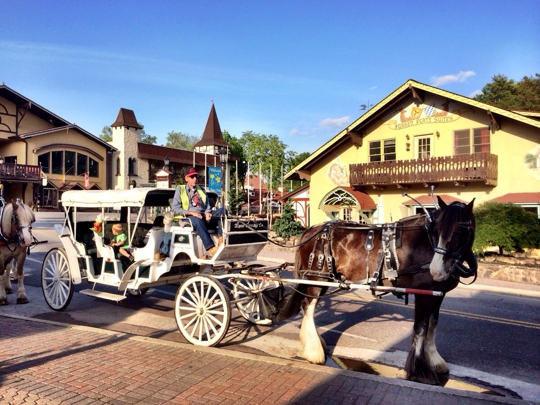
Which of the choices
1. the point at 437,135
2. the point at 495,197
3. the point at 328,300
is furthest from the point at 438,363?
the point at 437,135

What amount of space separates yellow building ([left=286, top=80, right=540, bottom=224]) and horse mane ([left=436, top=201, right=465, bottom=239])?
1668 cm

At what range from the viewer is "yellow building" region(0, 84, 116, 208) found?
3741 centimetres

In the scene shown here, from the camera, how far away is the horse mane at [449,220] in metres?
5.11

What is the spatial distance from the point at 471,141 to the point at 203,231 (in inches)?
726

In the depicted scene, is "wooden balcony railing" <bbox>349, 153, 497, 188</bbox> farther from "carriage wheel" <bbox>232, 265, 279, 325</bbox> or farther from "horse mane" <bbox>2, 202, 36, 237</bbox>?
"horse mane" <bbox>2, 202, 36, 237</bbox>

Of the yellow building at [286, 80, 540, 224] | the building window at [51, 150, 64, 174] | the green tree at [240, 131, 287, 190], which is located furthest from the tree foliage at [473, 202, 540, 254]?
the green tree at [240, 131, 287, 190]

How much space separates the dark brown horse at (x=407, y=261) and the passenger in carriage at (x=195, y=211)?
1.58 m

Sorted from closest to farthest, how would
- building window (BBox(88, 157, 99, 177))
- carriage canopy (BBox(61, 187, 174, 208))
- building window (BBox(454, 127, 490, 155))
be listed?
carriage canopy (BBox(61, 187, 174, 208))
building window (BBox(454, 127, 490, 155))
building window (BBox(88, 157, 99, 177))

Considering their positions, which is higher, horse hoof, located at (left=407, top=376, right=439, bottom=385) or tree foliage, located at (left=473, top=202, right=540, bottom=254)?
tree foliage, located at (left=473, top=202, right=540, bottom=254)

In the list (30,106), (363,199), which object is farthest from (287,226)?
(30,106)

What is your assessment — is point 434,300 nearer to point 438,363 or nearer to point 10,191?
point 438,363

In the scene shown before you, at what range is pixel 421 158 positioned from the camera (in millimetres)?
22859

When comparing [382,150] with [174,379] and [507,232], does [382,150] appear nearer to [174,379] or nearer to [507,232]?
[507,232]

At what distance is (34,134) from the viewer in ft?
125
